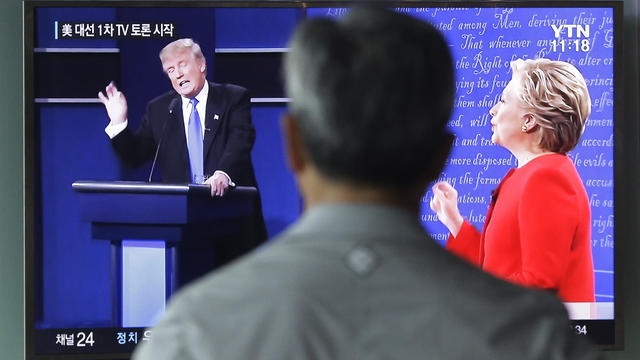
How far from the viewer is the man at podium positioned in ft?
10.5

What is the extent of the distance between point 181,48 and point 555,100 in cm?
136

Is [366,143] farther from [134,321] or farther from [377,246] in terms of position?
[134,321]

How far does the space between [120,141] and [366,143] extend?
101 inches

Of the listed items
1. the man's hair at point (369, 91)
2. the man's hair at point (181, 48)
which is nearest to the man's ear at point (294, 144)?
the man's hair at point (369, 91)

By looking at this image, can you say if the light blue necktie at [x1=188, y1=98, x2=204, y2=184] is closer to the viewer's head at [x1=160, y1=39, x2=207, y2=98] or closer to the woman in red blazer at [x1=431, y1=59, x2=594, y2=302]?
the viewer's head at [x1=160, y1=39, x2=207, y2=98]

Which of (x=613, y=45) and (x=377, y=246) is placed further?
(x=613, y=45)

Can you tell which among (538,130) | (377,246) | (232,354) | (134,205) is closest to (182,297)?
(232,354)

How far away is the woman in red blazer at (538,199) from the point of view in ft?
10.5

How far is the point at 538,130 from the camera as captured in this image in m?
3.29

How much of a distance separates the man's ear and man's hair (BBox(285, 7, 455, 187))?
0.01m

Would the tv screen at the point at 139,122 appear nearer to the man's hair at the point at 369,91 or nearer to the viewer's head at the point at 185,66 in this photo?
the viewer's head at the point at 185,66

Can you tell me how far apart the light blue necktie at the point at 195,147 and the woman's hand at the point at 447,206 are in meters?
0.84

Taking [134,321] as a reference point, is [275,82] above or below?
above

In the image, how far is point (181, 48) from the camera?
128 inches
